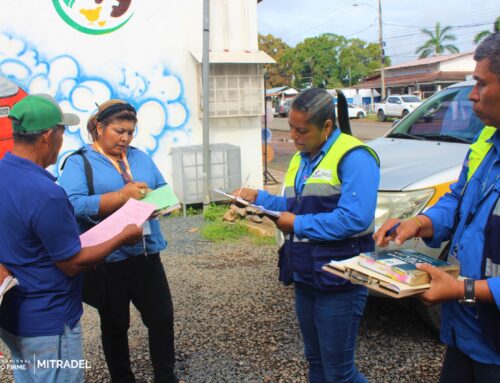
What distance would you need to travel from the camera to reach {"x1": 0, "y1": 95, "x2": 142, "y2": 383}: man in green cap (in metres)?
2.02

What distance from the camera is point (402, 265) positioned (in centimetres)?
178

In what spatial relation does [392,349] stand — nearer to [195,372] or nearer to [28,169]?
[195,372]

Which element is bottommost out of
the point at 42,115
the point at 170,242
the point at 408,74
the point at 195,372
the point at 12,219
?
the point at 195,372

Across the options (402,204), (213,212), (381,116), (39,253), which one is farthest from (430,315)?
(381,116)

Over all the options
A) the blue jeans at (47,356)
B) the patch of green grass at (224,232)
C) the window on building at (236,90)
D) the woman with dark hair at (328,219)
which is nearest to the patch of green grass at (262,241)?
the patch of green grass at (224,232)

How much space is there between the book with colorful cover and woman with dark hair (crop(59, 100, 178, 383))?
1.46 meters

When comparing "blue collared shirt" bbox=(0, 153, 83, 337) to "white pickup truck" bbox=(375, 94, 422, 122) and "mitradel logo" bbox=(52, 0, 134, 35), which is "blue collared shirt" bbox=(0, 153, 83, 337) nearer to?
"mitradel logo" bbox=(52, 0, 134, 35)

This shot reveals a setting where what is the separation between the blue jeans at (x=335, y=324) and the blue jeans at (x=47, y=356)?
3.75ft

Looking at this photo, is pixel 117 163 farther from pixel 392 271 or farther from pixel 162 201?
pixel 392 271

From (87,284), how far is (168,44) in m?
5.62

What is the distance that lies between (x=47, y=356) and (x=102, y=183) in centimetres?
107

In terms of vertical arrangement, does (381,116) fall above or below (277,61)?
below

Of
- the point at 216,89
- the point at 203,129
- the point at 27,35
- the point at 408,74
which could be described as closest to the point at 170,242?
the point at 203,129

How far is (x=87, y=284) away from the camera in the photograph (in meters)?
2.93
